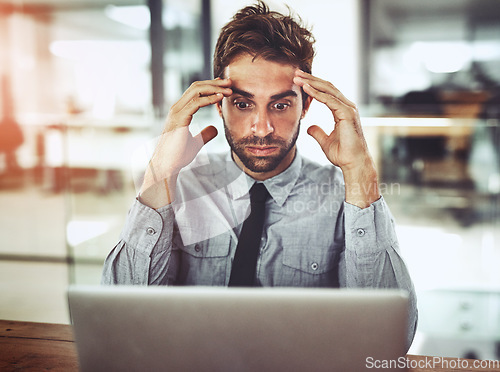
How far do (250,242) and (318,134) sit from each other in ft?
1.44

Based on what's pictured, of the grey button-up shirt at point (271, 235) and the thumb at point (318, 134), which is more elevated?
the thumb at point (318, 134)

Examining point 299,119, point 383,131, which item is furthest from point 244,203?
point 383,131

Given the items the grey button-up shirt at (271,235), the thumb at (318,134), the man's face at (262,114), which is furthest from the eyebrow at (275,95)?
the grey button-up shirt at (271,235)

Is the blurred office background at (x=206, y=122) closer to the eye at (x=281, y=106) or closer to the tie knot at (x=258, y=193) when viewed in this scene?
the eye at (x=281, y=106)

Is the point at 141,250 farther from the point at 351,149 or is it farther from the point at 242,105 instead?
the point at 351,149

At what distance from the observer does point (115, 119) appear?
10.1ft

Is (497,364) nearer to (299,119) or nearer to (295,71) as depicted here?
(299,119)

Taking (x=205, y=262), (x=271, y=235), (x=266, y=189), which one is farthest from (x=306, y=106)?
(x=205, y=262)

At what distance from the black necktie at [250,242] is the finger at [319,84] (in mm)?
389

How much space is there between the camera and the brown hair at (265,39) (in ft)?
4.77

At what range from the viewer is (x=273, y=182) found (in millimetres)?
1530

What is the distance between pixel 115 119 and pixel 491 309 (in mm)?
3057

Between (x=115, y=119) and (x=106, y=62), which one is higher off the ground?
(x=106, y=62)

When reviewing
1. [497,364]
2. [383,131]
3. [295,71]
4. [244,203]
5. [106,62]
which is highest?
[106,62]
